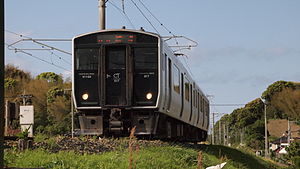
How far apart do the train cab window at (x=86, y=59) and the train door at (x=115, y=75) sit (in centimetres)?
27

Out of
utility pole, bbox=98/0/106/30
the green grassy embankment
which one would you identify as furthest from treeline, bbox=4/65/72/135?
the green grassy embankment

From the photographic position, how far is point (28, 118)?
22.8m

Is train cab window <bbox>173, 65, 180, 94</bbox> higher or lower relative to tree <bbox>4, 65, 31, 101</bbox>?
lower

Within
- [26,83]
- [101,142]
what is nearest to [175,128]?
[101,142]

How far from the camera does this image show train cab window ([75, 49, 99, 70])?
14711mm

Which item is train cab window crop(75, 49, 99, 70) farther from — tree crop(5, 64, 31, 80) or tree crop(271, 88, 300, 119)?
tree crop(271, 88, 300, 119)

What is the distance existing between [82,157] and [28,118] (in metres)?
13.5

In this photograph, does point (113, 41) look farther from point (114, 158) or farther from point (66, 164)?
point (66, 164)

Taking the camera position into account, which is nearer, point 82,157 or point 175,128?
point 82,157

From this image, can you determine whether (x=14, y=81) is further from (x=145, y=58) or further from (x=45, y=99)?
(x=145, y=58)

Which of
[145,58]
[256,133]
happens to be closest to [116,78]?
[145,58]

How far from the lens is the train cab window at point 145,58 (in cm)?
Answer: 1457

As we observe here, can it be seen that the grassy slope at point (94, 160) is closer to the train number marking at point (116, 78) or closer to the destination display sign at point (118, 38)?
the train number marking at point (116, 78)

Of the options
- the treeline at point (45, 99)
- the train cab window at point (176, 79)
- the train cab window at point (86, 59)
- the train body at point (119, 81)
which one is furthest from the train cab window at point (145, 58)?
the treeline at point (45, 99)
